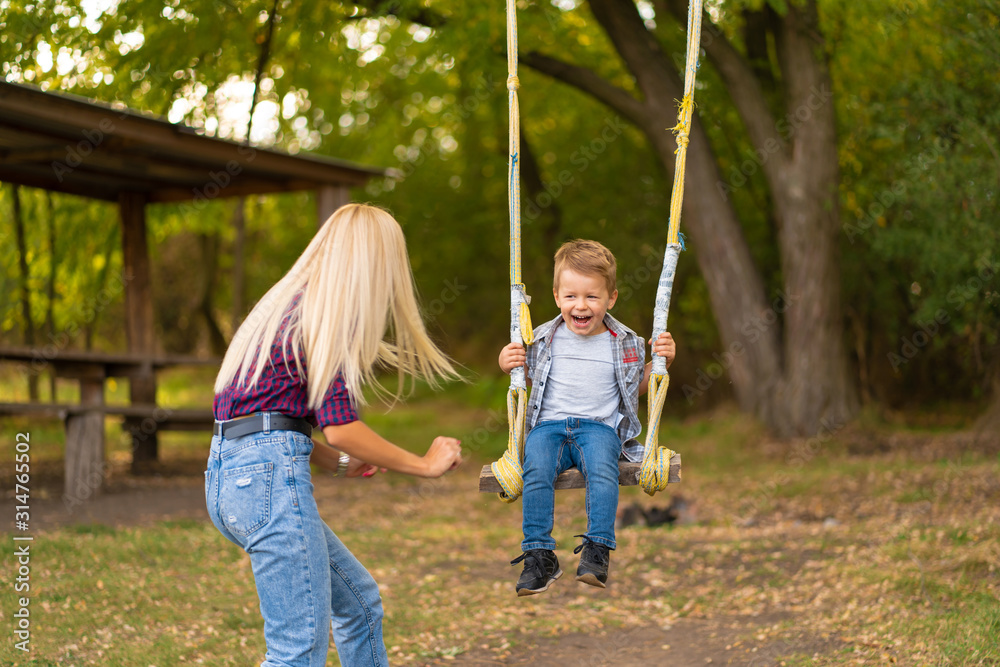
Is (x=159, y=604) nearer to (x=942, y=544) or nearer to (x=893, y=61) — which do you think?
(x=942, y=544)

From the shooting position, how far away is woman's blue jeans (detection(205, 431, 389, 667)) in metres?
2.71

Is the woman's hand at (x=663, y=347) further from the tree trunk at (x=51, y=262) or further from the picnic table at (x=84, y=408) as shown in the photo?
the tree trunk at (x=51, y=262)

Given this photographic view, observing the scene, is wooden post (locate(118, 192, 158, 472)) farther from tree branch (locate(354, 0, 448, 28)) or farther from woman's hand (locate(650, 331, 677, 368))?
woman's hand (locate(650, 331, 677, 368))

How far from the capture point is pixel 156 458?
35.9 ft

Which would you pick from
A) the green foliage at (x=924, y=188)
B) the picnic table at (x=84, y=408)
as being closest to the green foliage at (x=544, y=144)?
the green foliage at (x=924, y=188)

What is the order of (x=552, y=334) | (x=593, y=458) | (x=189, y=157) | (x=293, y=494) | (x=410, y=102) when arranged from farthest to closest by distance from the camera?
(x=410, y=102), (x=189, y=157), (x=552, y=334), (x=593, y=458), (x=293, y=494)

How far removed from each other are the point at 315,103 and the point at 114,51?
6.33m

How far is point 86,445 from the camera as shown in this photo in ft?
28.8

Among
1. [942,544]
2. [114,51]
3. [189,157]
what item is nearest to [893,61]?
[942,544]

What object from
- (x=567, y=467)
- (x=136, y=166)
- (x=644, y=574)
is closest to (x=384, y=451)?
(x=567, y=467)

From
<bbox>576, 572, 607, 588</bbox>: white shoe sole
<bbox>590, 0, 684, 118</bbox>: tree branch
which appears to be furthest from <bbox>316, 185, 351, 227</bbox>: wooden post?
<bbox>576, 572, 607, 588</bbox>: white shoe sole

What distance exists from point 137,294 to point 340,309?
888 centimetres

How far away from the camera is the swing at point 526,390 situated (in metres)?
3.74

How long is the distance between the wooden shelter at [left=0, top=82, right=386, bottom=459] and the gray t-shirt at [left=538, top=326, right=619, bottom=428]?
17.3 ft
